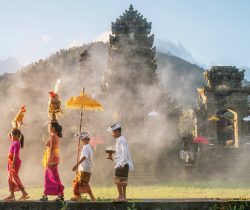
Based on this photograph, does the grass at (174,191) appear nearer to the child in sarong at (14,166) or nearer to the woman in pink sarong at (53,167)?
the child in sarong at (14,166)

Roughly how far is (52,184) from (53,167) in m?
0.39

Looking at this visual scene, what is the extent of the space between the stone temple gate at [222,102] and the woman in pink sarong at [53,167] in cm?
2182

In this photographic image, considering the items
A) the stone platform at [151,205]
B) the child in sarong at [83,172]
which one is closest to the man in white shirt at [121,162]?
the child in sarong at [83,172]

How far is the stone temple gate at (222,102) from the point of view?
102 feet

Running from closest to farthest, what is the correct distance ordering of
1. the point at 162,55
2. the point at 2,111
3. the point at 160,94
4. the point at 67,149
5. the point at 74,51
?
1. the point at 67,149
2. the point at 2,111
3. the point at 160,94
4. the point at 74,51
5. the point at 162,55

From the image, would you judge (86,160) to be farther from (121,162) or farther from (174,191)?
(174,191)

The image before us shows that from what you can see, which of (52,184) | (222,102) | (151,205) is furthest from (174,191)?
(222,102)

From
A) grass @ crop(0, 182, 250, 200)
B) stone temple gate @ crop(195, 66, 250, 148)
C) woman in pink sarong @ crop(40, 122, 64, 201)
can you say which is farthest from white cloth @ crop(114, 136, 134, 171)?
stone temple gate @ crop(195, 66, 250, 148)

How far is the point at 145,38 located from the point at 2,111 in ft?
34.1

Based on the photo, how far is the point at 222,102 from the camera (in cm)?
3138

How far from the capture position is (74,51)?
108 meters

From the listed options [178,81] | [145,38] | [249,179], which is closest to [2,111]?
[145,38]

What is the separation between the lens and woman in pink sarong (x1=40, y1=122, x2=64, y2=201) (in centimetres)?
973

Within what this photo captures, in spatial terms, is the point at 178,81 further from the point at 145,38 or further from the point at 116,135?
the point at 116,135
